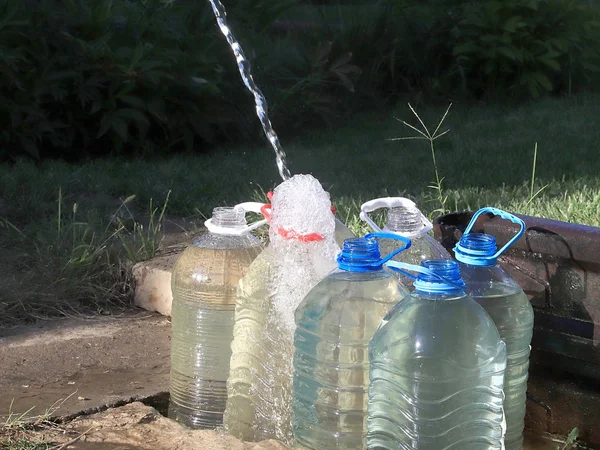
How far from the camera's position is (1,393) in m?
3.07

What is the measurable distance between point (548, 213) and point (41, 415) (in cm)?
230

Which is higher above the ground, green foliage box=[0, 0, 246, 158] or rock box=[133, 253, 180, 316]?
green foliage box=[0, 0, 246, 158]

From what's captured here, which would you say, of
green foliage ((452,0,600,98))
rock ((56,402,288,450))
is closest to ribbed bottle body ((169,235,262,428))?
rock ((56,402,288,450))

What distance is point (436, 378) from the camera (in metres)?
2.11

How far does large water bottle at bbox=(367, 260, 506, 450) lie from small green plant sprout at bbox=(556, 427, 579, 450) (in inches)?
14.7

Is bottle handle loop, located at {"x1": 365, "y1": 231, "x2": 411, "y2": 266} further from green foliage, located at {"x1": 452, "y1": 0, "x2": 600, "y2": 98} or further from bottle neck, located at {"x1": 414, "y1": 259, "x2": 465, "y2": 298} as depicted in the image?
green foliage, located at {"x1": 452, "y1": 0, "x2": 600, "y2": 98}

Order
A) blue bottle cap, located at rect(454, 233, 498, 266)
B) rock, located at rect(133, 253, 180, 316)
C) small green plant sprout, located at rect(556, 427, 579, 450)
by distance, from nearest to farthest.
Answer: blue bottle cap, located at rect(454, 233, 498, 266) < small green plant sprout, located at rect(556, 427, 579, 450) < rock, located at rect(133, 253, 180, 316)

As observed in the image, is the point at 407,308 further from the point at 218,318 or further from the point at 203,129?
the point at 203,129

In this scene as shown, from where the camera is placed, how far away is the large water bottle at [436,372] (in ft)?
6.81

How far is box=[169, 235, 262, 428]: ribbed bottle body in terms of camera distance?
9.05ft

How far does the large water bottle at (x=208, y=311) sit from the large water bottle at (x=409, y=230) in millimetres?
402

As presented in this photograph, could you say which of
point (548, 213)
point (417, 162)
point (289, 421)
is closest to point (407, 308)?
point (289, 421)

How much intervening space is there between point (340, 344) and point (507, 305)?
1.44ft

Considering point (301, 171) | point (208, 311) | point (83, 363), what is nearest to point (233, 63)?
point (301, 171)
